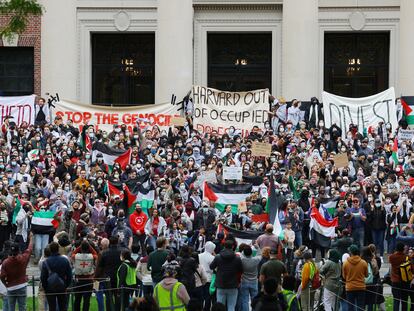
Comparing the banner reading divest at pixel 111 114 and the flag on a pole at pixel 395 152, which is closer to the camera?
the flag on a pole at pixel 395 152

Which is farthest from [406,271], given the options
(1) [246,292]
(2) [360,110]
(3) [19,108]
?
(3) [19,108]

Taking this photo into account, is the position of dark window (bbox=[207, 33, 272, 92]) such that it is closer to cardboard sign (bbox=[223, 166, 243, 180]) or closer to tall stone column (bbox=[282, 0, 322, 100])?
tall stone column (bbox=[282, 0, 322, 100])

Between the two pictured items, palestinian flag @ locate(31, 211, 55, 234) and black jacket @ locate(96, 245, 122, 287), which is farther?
palestinian flag @ locate(31, 211, 55, 234)

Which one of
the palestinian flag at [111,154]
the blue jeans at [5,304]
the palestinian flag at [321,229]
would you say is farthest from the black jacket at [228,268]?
the palestinian flag at [111,154]

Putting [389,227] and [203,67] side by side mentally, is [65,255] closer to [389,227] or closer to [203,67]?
[389,227]

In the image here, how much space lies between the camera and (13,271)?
20531 mm

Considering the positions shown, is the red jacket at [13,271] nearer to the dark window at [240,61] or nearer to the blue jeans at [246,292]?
the blue jeans at [246,292]

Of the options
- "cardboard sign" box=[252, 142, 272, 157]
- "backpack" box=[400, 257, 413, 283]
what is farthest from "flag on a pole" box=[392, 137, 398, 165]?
"backpack" box=[400, 257, 413, 283]

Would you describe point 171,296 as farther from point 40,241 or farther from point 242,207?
point 40,241

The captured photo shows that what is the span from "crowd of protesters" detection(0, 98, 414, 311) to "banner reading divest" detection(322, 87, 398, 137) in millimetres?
439

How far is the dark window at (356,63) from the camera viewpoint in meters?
45.7

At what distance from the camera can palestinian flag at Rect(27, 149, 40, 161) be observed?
3316cm

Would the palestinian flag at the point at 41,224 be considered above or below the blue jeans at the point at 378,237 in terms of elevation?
above

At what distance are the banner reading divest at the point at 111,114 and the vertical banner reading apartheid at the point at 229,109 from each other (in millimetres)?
964
